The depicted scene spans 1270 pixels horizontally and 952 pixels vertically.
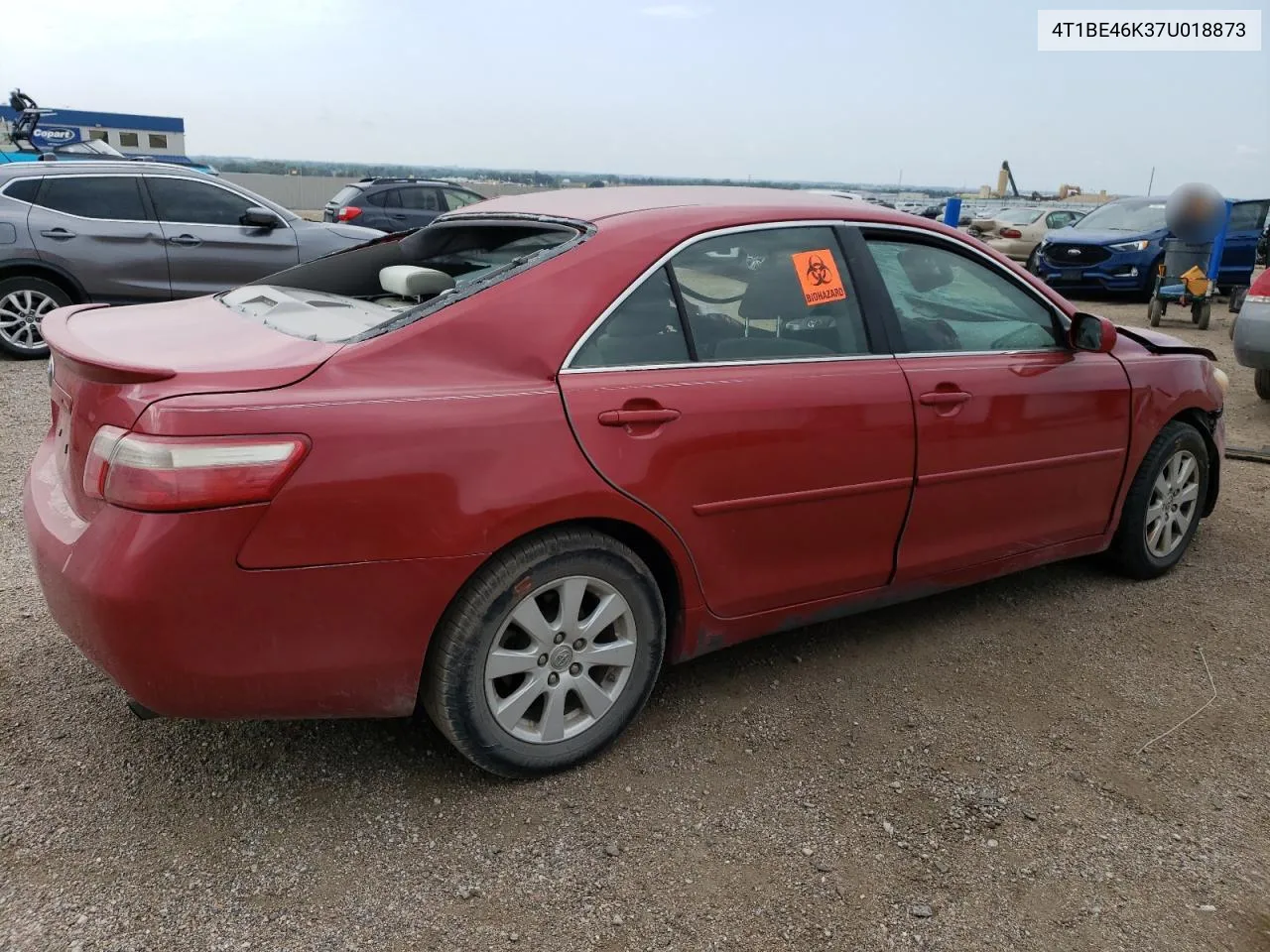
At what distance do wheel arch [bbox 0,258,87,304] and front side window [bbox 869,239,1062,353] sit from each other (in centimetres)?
726

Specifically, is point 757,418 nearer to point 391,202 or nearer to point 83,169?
point 83,169

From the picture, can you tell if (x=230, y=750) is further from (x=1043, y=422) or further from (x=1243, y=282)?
(x=1243, y=282)

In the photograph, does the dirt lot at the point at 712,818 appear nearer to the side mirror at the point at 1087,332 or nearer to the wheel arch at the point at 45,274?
the side mirror at the point at 1087,332

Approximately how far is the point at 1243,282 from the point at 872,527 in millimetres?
14992

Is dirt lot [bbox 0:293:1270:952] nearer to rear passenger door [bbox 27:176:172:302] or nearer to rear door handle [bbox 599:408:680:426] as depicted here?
rear door handle [bbox 599:408:680:426]

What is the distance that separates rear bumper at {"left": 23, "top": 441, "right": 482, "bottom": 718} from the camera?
2.20 m

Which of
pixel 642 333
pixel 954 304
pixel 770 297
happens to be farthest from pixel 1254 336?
pixel 642 333

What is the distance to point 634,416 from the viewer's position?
271cm

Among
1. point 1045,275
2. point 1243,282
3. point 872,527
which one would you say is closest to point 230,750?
point 872,527

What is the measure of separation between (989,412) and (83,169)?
7950 mm

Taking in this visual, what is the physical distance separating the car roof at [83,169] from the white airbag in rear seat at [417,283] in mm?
6557

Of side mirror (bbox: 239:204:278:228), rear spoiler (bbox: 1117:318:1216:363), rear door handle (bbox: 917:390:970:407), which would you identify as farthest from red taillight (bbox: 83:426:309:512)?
side mirror (bbox: 239:204:278:228)

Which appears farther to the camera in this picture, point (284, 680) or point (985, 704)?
point (985, 704)

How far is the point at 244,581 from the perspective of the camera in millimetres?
2250
